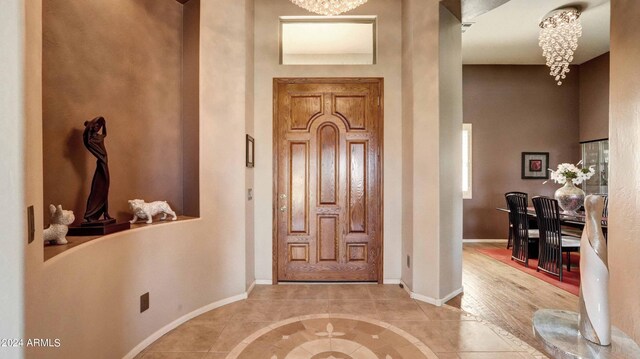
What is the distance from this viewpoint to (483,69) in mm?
5902

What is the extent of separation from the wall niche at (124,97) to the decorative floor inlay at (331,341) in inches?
50.9

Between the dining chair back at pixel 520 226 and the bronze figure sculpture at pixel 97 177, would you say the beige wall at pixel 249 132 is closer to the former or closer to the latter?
the bronze figure sculpture at pixel 97 177

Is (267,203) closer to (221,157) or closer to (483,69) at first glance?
(221,157)

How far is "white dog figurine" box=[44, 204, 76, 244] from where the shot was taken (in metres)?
1.58

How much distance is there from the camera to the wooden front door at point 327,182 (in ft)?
11.4

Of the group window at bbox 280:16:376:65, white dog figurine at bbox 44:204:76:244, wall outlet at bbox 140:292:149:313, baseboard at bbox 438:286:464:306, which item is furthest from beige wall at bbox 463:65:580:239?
white dog figurine at bbox 44:204:76:244

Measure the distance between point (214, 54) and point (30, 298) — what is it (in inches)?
96.1

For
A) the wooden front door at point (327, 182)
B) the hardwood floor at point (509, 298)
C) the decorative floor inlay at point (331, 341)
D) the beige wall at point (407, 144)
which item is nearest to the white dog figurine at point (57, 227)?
the decorative floor inlay at point (331, 341)

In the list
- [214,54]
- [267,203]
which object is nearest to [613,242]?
[267,203]

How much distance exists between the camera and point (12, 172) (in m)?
1.06

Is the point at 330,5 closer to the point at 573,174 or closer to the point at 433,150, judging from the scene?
the point at 433,150

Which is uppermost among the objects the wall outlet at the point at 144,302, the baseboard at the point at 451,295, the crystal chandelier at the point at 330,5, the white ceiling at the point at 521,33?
the white ceiling at the point at 521,33

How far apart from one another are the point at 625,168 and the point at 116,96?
149 inches

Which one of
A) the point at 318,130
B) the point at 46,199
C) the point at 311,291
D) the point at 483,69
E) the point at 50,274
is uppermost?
the point at 483,69
